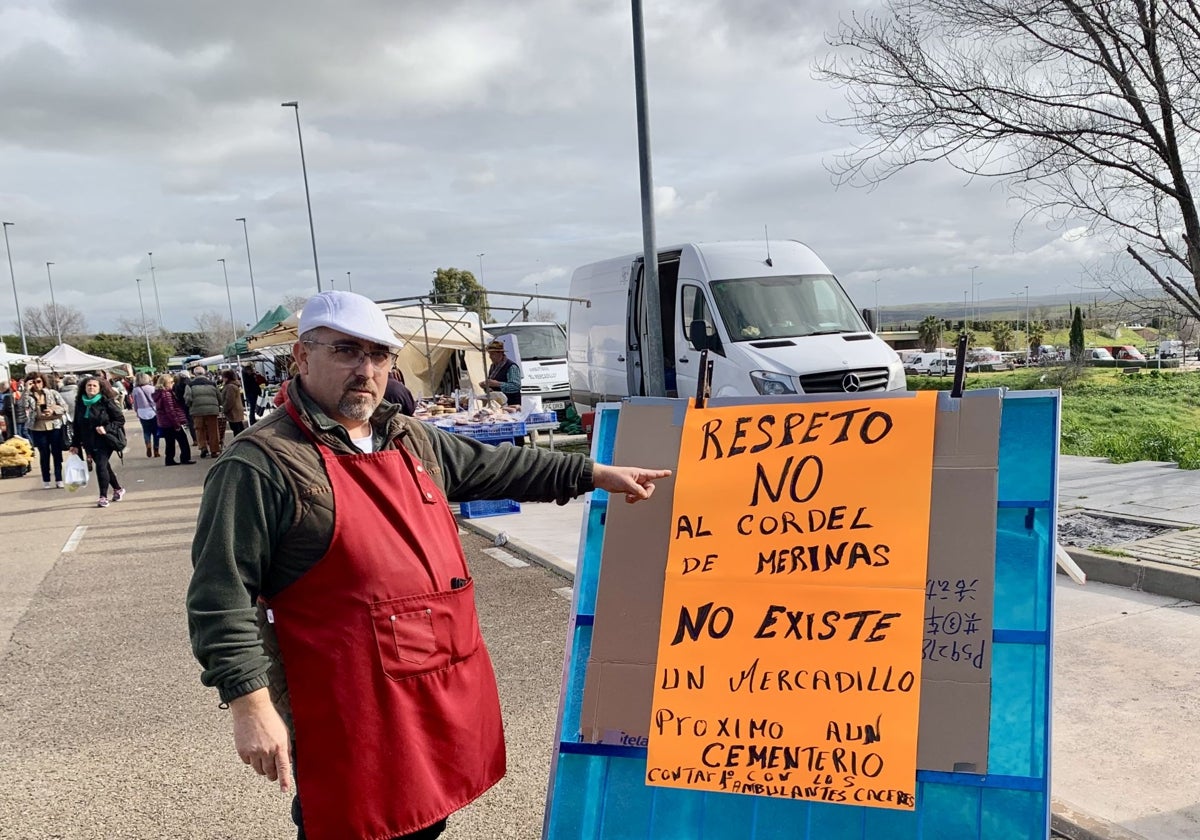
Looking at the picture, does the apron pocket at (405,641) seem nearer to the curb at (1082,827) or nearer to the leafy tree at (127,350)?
the curb at (1082,827)

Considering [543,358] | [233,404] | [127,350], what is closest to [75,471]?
[233,404]

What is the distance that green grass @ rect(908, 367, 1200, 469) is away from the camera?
33.7 ft

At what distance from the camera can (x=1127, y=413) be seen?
1984 cm

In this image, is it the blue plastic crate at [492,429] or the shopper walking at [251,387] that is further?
the shopper walking at [251,387]

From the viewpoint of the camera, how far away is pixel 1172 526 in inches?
262

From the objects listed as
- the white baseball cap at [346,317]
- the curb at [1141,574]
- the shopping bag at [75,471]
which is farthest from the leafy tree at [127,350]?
the white baseball cap at [346,317]

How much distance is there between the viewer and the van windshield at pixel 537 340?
19.7 metres

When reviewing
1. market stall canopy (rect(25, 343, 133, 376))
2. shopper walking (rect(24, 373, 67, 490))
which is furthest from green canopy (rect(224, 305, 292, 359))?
market stall canopy (rect(25, 343, 133, 376))

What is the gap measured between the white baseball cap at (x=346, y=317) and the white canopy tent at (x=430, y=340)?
51.0ft

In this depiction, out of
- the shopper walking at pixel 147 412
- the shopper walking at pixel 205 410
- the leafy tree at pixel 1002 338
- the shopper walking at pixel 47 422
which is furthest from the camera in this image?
the leafy tree at pixel 1002 338

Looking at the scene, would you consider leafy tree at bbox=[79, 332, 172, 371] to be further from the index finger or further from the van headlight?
the index finger

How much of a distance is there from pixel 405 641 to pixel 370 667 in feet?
0.32

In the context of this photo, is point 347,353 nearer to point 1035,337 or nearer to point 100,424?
point 100,424

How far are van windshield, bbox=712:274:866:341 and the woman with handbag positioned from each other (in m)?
8.26
